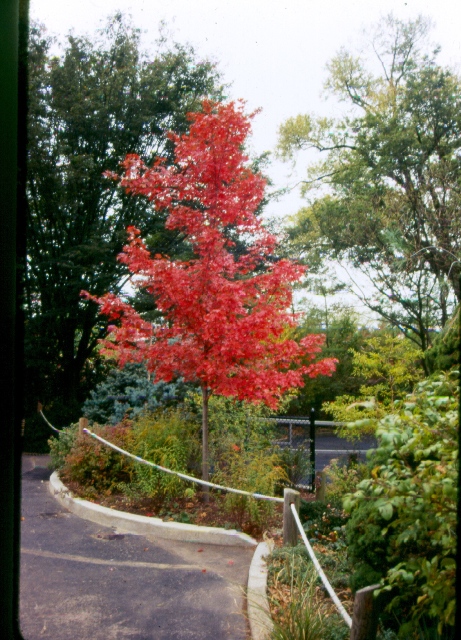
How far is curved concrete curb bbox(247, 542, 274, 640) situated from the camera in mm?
3538

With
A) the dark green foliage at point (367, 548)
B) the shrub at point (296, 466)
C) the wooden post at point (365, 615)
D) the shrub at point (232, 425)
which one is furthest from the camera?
the shrub at point (296, 466)

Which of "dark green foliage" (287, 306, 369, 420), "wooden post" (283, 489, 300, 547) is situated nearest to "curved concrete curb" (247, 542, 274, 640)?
"wooden post" (283, 489, 300, 547)

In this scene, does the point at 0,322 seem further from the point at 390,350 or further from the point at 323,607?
the point at 390,350

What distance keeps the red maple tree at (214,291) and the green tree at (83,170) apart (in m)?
5.80

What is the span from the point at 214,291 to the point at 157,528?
291 cm

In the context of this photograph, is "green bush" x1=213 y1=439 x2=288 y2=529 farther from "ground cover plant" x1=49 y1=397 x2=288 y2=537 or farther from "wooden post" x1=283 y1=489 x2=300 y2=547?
"wooden post" x1=283 y1=489 x2=300 y2=547

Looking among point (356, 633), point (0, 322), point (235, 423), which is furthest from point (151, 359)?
point (0, 322)

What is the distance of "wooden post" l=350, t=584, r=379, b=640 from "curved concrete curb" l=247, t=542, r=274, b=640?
32.8 inches

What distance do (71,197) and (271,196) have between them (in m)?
6.17

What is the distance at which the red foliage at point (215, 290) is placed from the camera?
21.7 ft

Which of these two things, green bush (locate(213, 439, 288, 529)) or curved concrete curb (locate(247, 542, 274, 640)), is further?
green bush (locate(213, 439, 288, 529))

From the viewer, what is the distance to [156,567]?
4.92 meters

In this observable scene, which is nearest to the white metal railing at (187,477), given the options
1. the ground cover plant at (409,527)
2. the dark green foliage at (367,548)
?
the ground cover plant at (409,527)

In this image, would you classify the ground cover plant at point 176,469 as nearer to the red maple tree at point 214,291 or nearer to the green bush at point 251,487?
the green bush at point 251,487
